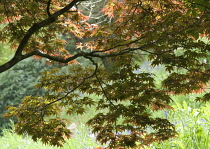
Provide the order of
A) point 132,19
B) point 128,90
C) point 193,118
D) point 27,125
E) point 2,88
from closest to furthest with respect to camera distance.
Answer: point 27,125, point 128,90, point 132,19, point 193,118, point 2,88

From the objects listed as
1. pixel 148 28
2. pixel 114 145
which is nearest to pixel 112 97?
pixel 114 145

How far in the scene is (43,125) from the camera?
254cm

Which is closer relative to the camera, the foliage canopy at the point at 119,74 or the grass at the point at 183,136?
the foliage canopy at the point at 119,74

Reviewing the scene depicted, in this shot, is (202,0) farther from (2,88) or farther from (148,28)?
(2,88)

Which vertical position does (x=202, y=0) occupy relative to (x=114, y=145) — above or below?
above

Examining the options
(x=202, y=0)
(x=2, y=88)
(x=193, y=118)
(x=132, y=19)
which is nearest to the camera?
(x=202, y=0)

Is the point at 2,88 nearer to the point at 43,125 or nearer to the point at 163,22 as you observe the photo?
the point at 43,125

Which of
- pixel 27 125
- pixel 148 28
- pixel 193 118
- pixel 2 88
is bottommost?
pixel 27 125

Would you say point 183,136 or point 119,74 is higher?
point 119,74

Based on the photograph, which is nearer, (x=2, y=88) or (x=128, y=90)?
(x=128, y=90)

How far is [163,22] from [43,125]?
1.68 meters

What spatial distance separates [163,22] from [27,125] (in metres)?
1.79

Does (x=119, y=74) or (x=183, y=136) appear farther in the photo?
(x=183, y=136)

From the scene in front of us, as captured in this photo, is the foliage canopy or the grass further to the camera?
the grass
